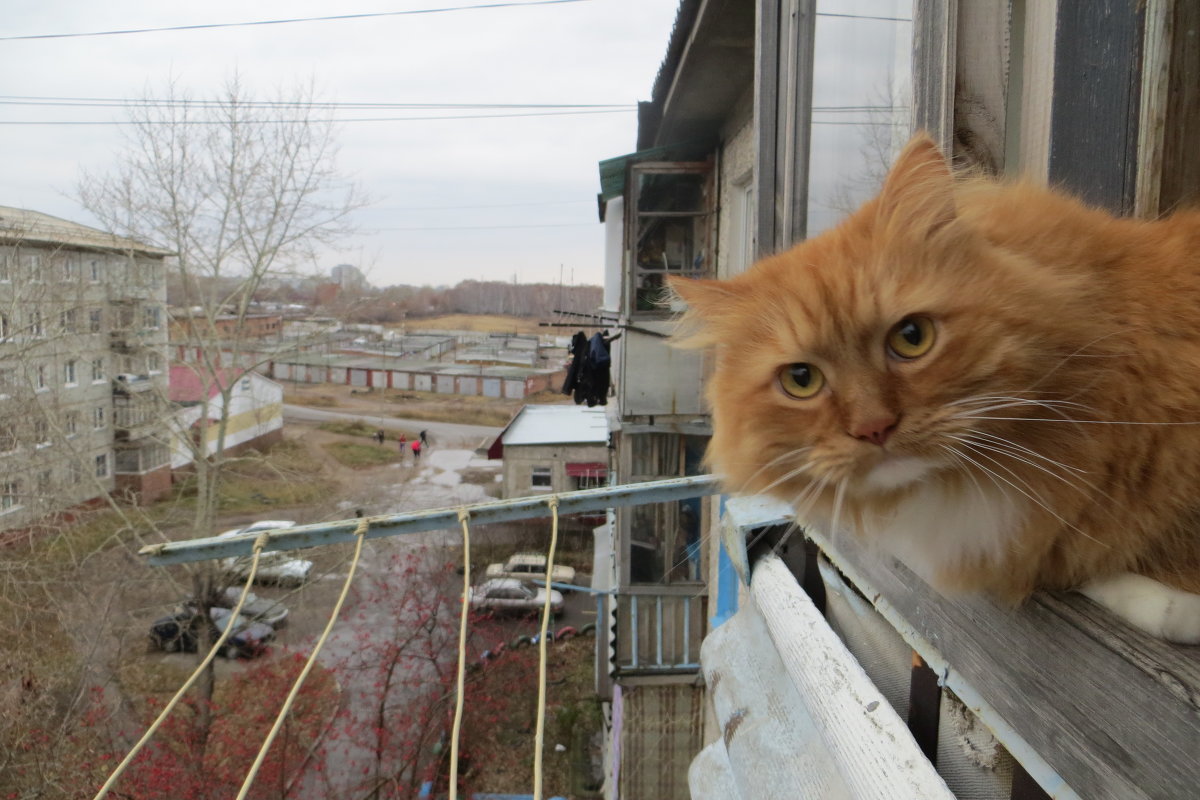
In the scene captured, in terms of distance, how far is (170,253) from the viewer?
986cm

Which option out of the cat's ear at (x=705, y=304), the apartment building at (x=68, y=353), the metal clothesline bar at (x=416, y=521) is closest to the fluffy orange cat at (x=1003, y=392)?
the cat's ear at (x=705, y=304)

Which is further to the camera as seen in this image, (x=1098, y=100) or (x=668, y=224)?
(x=668, y=224)

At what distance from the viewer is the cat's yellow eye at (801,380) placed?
86cm

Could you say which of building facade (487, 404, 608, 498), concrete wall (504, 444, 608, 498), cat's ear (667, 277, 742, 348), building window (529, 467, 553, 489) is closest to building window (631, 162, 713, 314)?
cat's ear (667, 277, 742, 348)

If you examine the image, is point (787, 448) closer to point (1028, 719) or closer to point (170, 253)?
point (1028, 719)

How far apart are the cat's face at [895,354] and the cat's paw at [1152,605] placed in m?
0.14

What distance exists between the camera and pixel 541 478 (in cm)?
1392

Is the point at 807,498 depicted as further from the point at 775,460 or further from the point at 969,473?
the point at 969,473

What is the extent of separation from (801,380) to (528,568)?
1157cm

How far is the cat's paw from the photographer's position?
60cm

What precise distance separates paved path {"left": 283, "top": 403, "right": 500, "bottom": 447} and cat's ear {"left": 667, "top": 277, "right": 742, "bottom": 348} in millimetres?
19694

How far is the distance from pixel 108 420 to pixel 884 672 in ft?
47.4

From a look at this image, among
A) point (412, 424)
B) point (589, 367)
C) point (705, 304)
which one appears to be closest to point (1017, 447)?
point (705, 304)

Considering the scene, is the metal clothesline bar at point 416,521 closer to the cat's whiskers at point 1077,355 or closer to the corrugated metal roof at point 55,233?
the cat's whiskers at point 1077,355
